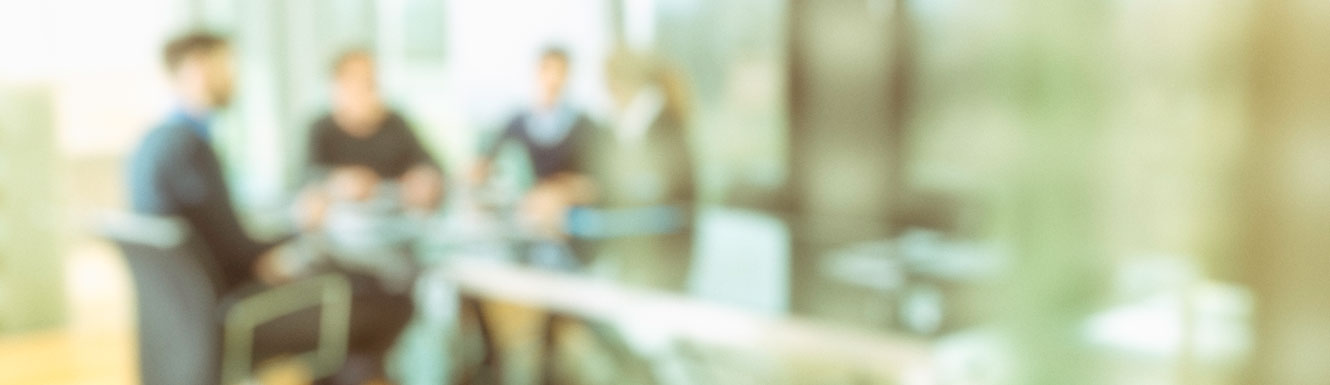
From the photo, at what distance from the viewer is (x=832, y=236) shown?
3.78 feet

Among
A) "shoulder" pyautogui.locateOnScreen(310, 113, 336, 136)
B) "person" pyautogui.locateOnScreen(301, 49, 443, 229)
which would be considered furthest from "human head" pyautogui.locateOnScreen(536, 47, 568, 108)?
"shoulder" pyautogui.locateOnScreen(310, 113, 336, 136)

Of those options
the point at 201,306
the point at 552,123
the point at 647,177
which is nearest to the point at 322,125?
the point at 201,306

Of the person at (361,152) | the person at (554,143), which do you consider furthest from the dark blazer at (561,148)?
the person at (361,152)

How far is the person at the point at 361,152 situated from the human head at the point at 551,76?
0.32 meters

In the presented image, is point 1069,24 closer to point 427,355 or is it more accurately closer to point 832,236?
point 832,236

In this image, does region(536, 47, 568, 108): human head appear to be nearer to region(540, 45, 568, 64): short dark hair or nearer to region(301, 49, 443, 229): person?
region(540, 45, 568, 64): short dark hair

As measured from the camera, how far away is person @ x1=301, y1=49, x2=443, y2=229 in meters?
1.79

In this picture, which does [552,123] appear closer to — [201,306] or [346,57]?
[346,57]

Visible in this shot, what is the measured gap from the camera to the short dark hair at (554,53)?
4.86 feet

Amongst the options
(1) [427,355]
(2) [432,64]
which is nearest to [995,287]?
(2) [432,64]

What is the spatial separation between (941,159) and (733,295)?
15.0 inches

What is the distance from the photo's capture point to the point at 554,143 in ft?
4.96

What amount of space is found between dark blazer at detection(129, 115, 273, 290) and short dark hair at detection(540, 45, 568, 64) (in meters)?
0.94

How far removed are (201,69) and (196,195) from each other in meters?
0.26
